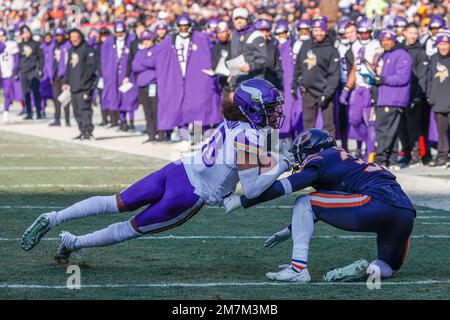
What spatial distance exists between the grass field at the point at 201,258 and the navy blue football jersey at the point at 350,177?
1.91ft

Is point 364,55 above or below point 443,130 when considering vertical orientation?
above

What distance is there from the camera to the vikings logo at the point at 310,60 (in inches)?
638

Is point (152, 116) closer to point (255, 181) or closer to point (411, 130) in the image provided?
point (411, 130)

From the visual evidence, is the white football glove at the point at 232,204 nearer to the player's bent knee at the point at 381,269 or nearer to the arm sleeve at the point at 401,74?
the player's bent knee at the point at 381,269

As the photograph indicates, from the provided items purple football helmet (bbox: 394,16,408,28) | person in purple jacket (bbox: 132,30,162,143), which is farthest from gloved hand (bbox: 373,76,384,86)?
person in purple jacket (bbox: 132,30,162,143)

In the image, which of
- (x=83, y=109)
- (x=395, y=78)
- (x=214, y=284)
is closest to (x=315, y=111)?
(x=395, y=78)

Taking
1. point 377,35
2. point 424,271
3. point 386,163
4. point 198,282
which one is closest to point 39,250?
point 198,282

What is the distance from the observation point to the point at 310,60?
53.4 feet

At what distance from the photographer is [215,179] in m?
7.62

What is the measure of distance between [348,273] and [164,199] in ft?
4.35

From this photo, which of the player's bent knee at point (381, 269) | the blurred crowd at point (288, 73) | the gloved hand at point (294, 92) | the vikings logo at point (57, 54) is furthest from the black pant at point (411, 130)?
the vikings logo at point (57, 54)

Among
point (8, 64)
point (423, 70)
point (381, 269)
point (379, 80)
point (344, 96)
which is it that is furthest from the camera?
point (8, 64)

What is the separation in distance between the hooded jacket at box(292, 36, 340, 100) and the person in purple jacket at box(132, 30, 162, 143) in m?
3.71
